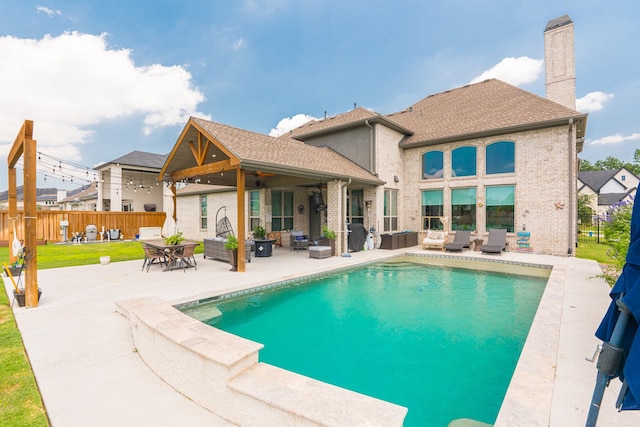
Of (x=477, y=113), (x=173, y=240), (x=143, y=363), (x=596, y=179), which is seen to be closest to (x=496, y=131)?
(x=477, y=113)

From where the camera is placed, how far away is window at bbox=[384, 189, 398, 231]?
14327mm

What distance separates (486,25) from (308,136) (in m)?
10.0

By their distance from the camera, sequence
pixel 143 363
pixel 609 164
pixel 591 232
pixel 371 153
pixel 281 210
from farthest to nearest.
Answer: pixel 609 164 → pixel 591 232 → pixel 281 210 → pixel 371 153 → pixel 143 363

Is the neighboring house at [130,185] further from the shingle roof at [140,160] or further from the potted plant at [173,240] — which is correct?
→ the potted plant at [173,240]

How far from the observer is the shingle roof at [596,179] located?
146 feet

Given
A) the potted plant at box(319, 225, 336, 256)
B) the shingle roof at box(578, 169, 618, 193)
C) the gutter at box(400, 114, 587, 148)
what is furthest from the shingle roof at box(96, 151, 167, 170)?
the shingle roof at box(578, 169, 618, 193)

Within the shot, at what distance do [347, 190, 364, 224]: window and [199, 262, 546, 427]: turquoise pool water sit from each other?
6.38m

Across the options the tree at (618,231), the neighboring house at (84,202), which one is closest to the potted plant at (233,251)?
the tree at (618,231)

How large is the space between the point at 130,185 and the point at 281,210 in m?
A: 14.4

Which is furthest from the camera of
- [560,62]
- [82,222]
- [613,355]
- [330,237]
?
[82,222]

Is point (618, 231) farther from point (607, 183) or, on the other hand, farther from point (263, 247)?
point (607, 183)

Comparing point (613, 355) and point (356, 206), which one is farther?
point (356, 206)

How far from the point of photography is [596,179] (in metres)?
45.7

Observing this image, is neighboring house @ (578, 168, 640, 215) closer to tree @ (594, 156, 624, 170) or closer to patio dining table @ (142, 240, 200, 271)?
tree @ (594, 156, 624, 170)
